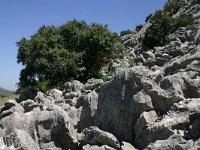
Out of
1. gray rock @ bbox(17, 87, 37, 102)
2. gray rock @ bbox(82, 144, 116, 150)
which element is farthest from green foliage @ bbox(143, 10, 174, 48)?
gray rock @ bbox(82, 144, 116, 150)

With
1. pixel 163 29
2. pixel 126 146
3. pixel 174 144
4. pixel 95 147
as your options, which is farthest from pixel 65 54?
pixel 174 144

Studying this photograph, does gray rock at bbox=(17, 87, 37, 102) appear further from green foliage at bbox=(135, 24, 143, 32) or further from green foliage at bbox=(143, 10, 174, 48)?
green foliage at bbox=(135, 24, 143, 32)

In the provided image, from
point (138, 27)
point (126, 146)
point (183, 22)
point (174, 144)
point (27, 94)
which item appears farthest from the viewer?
point (138, 27)

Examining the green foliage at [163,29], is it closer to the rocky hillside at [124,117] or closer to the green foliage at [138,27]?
the rocky hillside at [124,117]

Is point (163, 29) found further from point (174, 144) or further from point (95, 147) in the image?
point (174, 144)

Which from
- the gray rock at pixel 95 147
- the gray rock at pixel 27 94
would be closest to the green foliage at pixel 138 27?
the gray rock at pixel 27 94

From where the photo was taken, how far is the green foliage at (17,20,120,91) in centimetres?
4825

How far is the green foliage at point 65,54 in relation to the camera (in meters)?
48.2

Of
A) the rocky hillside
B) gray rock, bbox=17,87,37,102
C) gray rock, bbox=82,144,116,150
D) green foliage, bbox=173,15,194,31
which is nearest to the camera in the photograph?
the rocky hillside

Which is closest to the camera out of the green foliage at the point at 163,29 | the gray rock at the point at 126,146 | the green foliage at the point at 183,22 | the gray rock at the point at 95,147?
the gray rock at the point at 126,146

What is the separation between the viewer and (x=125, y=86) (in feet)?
74.6

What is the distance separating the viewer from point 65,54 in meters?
48.7

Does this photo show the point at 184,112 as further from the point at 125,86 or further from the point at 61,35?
the point at 61,35

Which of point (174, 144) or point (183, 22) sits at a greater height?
point (183, 22)
